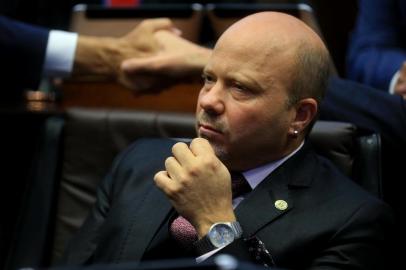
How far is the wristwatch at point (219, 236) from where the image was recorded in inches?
42.2

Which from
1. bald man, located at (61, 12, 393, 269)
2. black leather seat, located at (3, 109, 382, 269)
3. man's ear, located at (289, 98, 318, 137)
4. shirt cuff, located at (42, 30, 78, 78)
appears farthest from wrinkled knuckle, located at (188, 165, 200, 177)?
shirt cuff, located at (42, 30, 78, 78)

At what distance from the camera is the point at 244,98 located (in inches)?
47.0

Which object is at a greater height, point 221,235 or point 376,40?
point 376,40

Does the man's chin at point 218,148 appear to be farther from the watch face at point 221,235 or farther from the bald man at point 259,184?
the watch face at point 221,235

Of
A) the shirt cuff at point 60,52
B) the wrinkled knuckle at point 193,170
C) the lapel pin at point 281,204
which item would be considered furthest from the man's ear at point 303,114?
the shirt cuff at point 60,52

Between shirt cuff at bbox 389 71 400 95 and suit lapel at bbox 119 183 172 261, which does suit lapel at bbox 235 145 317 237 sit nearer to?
suit lapel at bbox 119 183 172 261

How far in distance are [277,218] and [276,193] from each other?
5 centimetres

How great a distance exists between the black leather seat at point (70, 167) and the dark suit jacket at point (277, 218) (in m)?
0.09

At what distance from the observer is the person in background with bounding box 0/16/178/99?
167 cm

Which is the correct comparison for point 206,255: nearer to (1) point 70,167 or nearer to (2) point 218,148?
(2) point 218,148

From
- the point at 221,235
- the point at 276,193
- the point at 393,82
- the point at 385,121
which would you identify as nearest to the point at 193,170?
the point at 221,235

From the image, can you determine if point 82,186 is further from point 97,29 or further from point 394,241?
point 394,241

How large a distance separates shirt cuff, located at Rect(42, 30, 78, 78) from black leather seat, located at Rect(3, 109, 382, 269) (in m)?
0.20

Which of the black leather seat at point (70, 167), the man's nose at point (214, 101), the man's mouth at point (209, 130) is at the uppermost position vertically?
the man's nose at point (214, 101)
